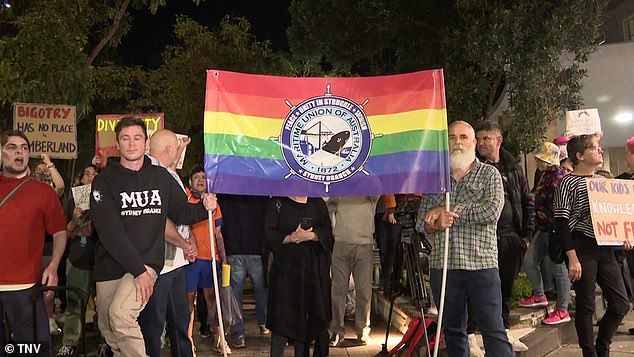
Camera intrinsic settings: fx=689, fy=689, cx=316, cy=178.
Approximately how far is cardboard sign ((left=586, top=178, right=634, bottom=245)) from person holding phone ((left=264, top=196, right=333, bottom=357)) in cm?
227

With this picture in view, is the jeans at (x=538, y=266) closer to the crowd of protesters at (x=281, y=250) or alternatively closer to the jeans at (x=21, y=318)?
the crowd of protesters at (x=281, y=250)

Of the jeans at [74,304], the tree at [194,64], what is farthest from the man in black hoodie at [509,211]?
the tree at [194,64]

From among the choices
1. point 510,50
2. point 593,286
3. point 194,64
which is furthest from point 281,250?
point 194,64

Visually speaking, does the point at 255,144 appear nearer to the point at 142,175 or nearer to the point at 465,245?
the point at 142,175

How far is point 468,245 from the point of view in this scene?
5066mm

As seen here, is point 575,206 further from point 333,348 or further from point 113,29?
point 113,29

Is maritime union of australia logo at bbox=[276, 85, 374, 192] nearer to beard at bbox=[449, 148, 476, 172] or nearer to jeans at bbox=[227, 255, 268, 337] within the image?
beard at bbox=[449, 148, 476, 172]

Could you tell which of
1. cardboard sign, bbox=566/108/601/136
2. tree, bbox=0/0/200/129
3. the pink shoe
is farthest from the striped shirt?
tree, bbox=0/0/200/129

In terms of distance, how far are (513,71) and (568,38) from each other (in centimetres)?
107

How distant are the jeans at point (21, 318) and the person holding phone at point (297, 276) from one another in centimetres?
182

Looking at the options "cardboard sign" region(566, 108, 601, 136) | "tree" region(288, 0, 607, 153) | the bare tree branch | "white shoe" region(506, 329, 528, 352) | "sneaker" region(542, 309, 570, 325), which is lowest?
"white shoe" region(506, 329, 528, 352)

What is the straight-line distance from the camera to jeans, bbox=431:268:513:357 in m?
4.96

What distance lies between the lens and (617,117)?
47.8ft

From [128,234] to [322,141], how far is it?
155 cm
